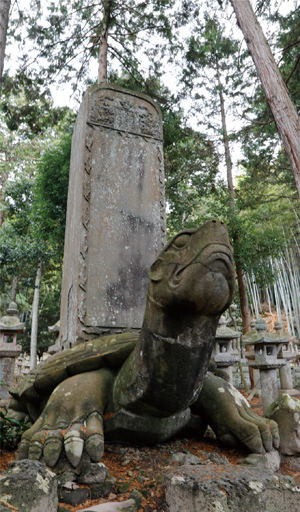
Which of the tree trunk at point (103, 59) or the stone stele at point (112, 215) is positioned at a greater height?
the tree trunk at point (103, 59)

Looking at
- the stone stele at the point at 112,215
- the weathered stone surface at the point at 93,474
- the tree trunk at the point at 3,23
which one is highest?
the tree trunk at the point at 3,23

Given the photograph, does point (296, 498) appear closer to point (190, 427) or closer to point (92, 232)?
point (190, 427)

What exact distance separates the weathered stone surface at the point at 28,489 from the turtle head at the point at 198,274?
39.7 inches

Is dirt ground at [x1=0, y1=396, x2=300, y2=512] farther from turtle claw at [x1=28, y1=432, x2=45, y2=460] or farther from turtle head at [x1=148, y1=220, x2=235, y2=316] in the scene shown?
turtle head at [x1=148, y1=220, x2=235, y2=316]

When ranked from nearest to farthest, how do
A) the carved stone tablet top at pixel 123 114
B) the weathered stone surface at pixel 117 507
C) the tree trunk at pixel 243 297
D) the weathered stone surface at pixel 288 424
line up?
the weathered stone surface at pixel 117 507 < the weathered stone surface at pixel 288 424 < the carved stone tablet top at pixel 123 114 < the tree trunk at pixel 243 297

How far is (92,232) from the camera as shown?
3.84 m

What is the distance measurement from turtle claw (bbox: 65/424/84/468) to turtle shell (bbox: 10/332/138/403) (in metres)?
0.60

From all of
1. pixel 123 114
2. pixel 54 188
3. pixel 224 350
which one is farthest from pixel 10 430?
pixel 54 188

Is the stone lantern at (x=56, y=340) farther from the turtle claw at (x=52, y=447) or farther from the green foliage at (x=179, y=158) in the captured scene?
the green foliage at (x=179, y=158)

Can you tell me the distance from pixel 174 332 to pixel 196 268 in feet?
1.36

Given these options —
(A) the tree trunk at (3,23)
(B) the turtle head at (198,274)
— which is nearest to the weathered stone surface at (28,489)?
(B) the turtle head at (198,274)

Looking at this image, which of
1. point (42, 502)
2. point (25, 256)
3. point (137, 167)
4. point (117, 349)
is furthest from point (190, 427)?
point (25, 256)

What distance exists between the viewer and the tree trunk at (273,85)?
199 inches

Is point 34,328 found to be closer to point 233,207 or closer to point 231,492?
point 233,207
